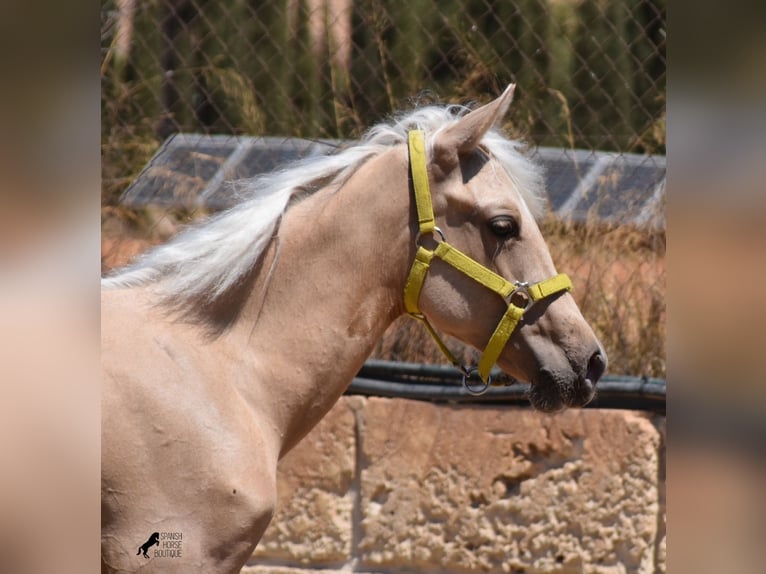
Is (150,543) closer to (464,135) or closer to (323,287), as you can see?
(323,287)

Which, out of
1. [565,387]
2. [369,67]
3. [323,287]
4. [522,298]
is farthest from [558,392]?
[369,67]

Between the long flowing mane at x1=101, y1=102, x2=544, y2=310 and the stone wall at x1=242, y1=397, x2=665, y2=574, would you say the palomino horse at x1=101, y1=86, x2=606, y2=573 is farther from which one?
the stone wall at x1=242, y1=397, x2=665, y2=574

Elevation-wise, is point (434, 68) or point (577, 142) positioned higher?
point (434, 68)

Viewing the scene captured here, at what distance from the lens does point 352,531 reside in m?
3.70

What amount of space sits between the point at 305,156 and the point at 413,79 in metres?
0.73

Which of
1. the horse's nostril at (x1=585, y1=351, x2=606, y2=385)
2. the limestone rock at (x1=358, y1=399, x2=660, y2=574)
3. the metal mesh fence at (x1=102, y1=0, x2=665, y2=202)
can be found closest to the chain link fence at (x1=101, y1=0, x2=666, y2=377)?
the metal mesh fence at (x1=102, y1=0, x2=665, y2=202)

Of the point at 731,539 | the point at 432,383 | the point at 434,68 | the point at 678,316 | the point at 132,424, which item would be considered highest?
the point at 434,68

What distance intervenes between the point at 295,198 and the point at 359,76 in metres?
2.32

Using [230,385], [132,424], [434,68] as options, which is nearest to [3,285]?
[132,424]

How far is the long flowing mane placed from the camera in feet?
7.61

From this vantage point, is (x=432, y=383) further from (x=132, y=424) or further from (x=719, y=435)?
(x=719, y=435)

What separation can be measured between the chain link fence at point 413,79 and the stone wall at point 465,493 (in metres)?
0.42

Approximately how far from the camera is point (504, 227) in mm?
2367

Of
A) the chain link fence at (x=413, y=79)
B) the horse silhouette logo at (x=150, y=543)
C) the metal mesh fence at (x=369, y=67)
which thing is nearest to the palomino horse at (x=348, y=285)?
the horse silhouette logo at (x=150, y=543)
